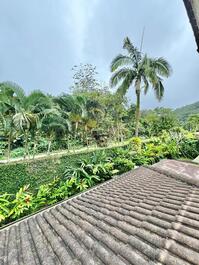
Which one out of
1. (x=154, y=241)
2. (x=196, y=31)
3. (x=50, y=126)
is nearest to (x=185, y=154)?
(x=50, y=126)

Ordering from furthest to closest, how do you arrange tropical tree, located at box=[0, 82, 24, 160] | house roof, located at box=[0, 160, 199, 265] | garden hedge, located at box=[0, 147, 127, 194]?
tropical tree, located at box=[0, 82, 24, 160] < garden hedge, located at box=[0, 147, 127, 194] < house roof, located at box=[0, 160, 199, 265]

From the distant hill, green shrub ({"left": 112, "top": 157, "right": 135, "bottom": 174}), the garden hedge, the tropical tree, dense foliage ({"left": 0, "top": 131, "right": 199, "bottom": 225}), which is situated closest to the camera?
dense foliage ({"left": 0, "top": 131, "right": 199, "bottom": 225})

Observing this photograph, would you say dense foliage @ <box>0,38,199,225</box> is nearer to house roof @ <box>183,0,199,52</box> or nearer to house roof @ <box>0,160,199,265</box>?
house roof @ <box>0,160,199,265</box>

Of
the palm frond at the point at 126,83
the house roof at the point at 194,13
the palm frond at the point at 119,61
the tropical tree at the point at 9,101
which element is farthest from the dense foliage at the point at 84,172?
the palm frond at the point at 119,61

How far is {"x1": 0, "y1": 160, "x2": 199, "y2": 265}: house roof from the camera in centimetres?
227

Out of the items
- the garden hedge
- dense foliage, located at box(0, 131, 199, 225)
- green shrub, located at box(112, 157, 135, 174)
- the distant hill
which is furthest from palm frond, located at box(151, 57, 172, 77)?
the distant hill

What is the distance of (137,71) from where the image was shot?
21.3m

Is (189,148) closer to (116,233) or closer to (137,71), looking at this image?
(137,71)

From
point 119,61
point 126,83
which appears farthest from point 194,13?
point 119,61

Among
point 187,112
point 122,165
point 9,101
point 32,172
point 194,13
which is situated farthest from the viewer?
point 187,112

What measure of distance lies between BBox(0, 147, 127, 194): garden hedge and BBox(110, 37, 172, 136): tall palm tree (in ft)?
37.5

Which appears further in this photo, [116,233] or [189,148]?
[189,148]

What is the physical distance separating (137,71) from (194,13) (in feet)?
68.5

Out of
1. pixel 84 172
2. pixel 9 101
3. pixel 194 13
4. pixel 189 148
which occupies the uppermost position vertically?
pixel 9 101
